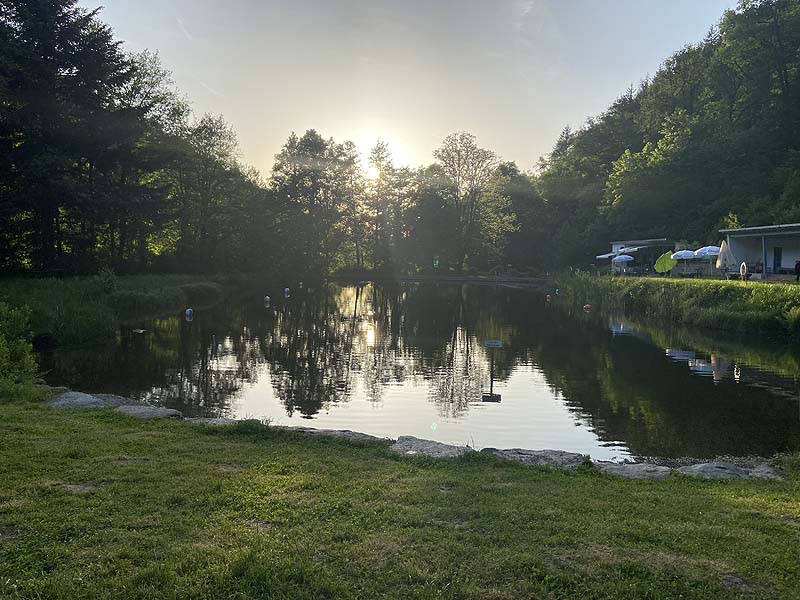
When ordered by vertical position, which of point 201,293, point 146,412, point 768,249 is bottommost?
point 146,412

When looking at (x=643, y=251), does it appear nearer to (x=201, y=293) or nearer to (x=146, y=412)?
(x=201, y=293)

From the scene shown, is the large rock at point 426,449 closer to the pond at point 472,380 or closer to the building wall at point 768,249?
the pond at point 472,380

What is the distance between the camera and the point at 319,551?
4.75 m

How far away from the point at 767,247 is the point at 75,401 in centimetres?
4211

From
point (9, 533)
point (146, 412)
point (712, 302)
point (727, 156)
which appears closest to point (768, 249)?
point (712, 302)

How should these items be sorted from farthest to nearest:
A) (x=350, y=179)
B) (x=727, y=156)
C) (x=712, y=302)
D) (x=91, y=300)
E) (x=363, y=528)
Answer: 1. (x=350, y=179)
2. (x=727, y=156)
3. (x=712, y=302)
4. (x=91, y=300)
5. (x=363, y=528)

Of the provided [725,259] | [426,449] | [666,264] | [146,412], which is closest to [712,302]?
[725,259]

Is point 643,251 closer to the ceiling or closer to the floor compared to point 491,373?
closer to the ceiling

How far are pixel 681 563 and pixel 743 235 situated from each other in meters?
42.5

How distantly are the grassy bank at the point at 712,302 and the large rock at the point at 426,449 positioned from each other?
21.9 meters

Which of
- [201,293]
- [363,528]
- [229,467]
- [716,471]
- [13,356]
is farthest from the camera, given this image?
[201,293]

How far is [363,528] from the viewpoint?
5.24 metres

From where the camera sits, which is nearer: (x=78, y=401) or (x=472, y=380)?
(x=78, y=401)

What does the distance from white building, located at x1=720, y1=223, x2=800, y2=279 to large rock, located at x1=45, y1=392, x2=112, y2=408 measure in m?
35.9
